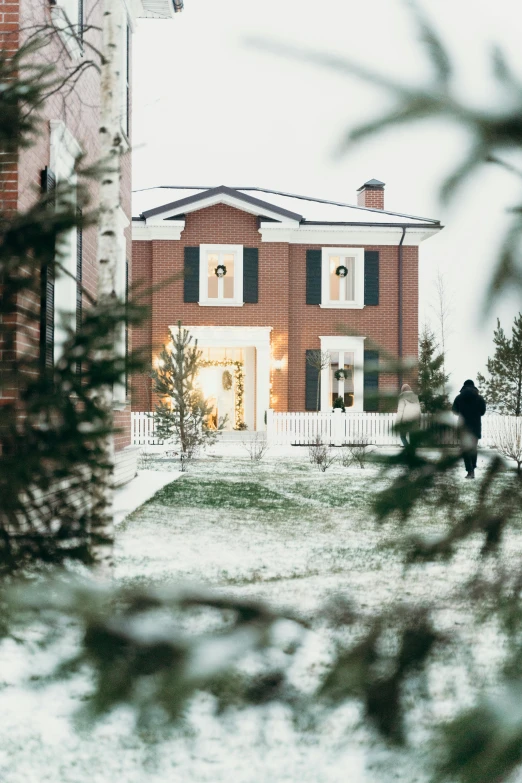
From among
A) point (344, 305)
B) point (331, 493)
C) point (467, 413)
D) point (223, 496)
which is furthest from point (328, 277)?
point (467, 413)

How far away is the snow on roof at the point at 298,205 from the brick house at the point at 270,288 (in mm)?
139

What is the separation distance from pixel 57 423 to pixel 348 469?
13849 millimetres

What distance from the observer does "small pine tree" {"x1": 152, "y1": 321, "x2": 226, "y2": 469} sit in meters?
16.4

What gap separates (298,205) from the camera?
25.4 meters

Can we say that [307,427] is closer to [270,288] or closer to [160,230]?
[270,288]

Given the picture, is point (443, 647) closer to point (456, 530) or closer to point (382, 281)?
point (456, 530)

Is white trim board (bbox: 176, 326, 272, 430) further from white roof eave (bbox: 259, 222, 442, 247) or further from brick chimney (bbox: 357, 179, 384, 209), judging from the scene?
brick chimney (bbox: 357, 179, 384, 209)

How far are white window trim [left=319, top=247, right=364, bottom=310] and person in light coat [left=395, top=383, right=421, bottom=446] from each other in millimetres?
22295

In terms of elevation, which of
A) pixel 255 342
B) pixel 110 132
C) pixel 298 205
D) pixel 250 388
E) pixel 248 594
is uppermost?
pixel 298 205

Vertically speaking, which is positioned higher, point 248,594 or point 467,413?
point 467,413

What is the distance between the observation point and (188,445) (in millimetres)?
16734

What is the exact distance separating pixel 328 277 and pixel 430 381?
22.6 meters

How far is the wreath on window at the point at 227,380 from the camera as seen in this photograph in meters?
23.7

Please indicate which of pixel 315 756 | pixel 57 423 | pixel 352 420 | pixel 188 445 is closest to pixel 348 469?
pixel 188 445
